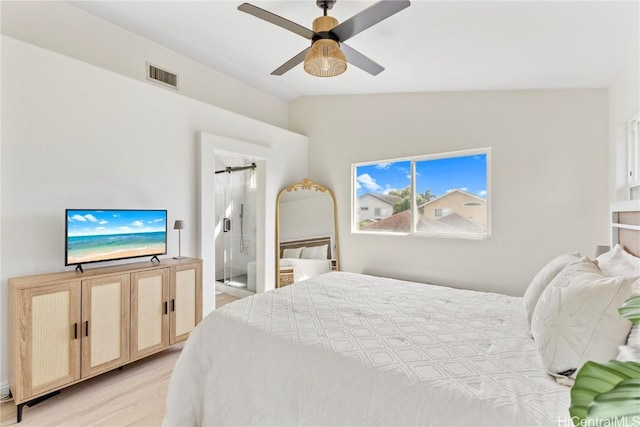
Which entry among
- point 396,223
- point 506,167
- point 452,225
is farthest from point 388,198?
point 506,167

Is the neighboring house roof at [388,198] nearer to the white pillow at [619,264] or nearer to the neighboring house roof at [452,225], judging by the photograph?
the neighboring house roof at [452,225]

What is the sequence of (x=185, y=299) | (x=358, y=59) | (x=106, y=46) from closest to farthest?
(x=358, y=59)
(x=185, y=299)
(x=106, y=46)

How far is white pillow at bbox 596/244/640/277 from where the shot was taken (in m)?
1.46

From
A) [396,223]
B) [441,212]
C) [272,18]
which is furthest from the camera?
[396,223]

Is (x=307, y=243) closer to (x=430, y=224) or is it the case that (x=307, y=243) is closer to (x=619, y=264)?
(x=430, y=224)

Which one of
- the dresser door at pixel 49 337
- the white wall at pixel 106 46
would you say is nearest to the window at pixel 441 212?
the white wall at pixel 106 46

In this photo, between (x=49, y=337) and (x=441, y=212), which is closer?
(x=49, y=337)

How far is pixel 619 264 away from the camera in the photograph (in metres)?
1.62

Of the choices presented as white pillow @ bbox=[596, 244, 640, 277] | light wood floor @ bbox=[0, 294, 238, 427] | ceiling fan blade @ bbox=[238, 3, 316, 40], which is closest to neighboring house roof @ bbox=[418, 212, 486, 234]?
white pillow @ bbox=[596, 244, 640, 277]

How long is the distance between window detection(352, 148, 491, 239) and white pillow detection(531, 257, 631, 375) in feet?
6.85

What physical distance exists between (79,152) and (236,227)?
2.51m

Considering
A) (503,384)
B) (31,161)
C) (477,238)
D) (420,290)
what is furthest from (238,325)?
(477,238)

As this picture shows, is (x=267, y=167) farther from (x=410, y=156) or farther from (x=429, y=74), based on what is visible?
(x=429, y=74)

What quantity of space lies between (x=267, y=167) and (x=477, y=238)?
2632 millimetres
